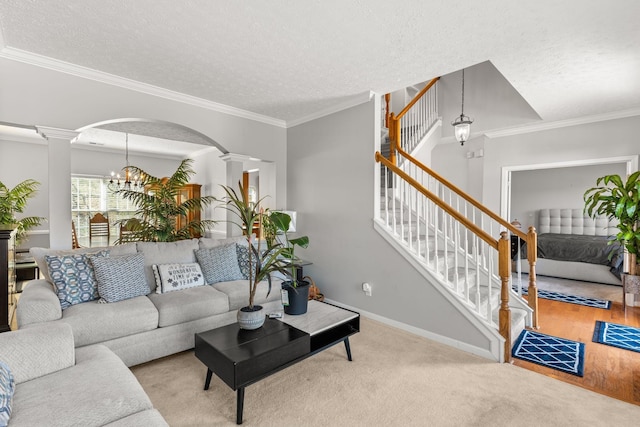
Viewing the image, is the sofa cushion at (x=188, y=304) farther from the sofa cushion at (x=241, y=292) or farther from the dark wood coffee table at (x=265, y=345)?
the dark wood coffee table at (x=265, y=345)

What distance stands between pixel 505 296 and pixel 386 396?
1.36 meters

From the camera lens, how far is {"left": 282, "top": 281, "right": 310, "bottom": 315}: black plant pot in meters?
2.58

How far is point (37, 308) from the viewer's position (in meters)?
2.20

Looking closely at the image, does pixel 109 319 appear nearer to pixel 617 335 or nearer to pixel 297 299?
pixel 297 299

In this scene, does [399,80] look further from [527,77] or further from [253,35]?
[253,35]

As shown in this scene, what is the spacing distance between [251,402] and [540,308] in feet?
12.7

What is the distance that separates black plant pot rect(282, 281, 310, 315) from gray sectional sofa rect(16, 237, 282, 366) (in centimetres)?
71

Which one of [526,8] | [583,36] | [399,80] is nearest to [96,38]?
[399,80]

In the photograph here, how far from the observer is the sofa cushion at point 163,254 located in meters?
3.06

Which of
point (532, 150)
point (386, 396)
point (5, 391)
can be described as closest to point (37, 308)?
point (5, 391)

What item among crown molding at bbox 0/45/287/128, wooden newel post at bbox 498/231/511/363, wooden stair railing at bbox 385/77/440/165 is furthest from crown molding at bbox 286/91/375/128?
wooden newel post at bbox 498/231/511/363

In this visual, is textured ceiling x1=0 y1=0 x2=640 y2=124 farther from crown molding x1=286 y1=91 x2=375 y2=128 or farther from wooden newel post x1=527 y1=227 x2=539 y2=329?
wooden newel post x1=527 y1=227 x2=539 y2=329

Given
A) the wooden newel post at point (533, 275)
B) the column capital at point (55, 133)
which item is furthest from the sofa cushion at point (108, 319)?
the wooden newel post at point (533, 275)

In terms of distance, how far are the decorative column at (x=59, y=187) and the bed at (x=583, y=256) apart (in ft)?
22.7
